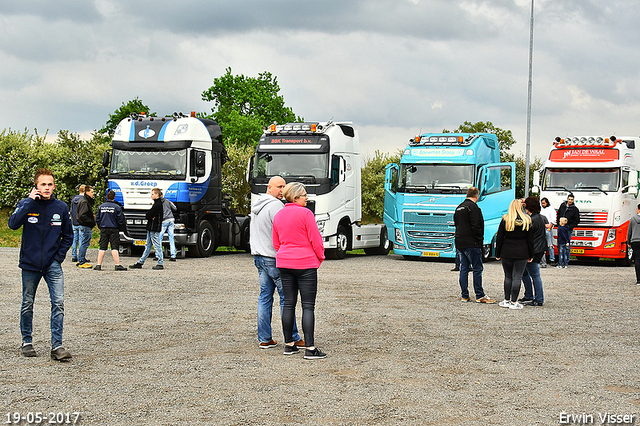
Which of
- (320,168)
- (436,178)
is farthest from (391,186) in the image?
(320,168)

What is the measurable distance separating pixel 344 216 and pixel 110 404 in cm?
1473

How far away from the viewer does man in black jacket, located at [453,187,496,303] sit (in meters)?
11.3

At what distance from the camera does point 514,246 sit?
1069 cm

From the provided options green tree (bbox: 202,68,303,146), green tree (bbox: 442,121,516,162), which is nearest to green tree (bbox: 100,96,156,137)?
green tree (bbox: 202,68,303,146)

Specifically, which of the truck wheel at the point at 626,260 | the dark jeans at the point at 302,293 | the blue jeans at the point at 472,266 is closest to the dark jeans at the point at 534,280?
the blue jeans at the point at 472,266

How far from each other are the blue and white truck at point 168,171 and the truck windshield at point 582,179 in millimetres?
10292

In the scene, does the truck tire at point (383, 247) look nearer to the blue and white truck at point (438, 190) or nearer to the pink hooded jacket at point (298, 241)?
the blue and white truck at point (438, 190)

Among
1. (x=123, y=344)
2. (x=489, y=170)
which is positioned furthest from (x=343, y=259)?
(x=123, y=344)

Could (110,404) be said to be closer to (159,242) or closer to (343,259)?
(159,242)

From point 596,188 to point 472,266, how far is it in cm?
1071

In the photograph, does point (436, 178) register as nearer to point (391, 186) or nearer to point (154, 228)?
point (391, 186)

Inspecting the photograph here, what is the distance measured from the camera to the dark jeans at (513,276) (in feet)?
35.1

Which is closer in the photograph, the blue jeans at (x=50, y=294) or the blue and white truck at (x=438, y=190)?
the blue jeans at (x=50, y=294)

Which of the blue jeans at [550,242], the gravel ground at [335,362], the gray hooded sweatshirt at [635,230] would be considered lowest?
the gravel ground at [335,362]
